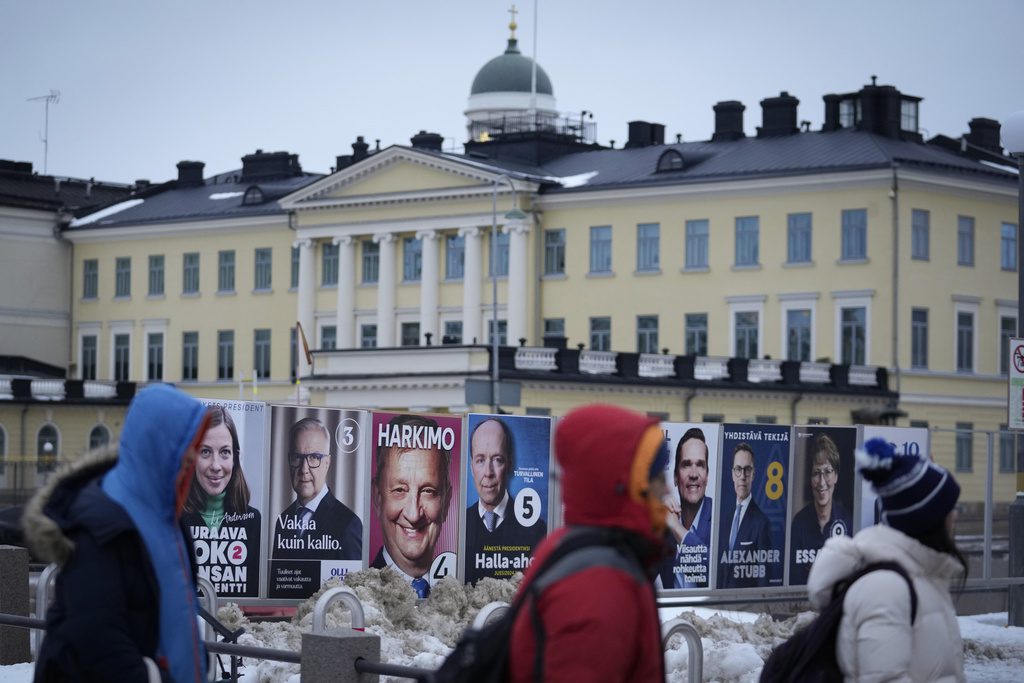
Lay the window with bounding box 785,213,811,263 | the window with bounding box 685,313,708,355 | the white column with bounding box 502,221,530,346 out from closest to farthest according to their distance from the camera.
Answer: the window with bounding box 785,213,811,263
the window with bounding box 685,313,708,355
the white column with bounding box 502,221,530,346

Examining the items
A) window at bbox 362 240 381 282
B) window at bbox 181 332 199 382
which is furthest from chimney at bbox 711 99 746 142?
window at bbox 181 332 199 382

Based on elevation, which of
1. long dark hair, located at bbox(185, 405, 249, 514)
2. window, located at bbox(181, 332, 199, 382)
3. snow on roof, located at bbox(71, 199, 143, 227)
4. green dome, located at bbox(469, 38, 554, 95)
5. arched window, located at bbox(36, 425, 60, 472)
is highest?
green dome, located at bbox(469, 38, 554, 95)

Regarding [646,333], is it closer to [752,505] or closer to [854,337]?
[854,337]

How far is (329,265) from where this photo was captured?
301 feet

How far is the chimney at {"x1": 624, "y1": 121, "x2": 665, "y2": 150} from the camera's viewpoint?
9069 cm

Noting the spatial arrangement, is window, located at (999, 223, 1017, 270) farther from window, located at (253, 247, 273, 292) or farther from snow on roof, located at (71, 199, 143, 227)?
snow on roof, located at (71, 199, 143, 227)

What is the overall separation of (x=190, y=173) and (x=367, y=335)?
20.5 metres

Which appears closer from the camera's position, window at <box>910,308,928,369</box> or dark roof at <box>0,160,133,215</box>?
window at <box>910,308,928,369</box>

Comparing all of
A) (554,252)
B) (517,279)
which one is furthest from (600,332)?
(517,279)

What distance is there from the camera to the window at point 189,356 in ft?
A: 316

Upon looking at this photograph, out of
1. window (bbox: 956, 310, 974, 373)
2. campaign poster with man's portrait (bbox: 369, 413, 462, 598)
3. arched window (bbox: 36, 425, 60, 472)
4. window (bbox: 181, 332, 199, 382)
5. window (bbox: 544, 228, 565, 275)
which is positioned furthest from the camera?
window (bbox: 181, 332, 199, 382)

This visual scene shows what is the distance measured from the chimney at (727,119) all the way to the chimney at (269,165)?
85.0 feet

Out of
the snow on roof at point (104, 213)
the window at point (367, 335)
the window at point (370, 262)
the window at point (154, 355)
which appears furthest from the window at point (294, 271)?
the snow on roof at point (104, 213)

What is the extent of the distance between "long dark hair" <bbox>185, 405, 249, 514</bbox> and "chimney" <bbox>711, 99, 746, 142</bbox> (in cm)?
7098
